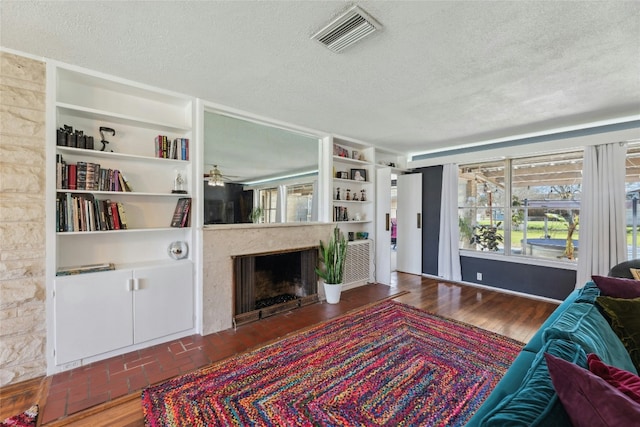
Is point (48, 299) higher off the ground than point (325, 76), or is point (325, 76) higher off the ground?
point (325, 76)

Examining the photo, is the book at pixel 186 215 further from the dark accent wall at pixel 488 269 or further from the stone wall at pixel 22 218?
the dark accent wall at pixel 488 269

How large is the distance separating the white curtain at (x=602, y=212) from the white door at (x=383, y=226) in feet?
8.18

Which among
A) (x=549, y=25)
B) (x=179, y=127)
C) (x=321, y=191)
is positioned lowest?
(x=321, y=191)

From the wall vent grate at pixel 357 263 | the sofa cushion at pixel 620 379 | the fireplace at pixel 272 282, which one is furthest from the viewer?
the wall vent grate at pixel 357 263

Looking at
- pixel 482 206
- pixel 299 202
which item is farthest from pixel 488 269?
pixel 299 202

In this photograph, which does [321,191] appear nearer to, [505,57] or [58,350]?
[505,57]

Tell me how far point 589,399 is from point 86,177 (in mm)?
3172

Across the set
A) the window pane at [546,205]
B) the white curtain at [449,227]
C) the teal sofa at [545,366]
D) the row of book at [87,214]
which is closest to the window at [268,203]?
the row of book at [87,214]

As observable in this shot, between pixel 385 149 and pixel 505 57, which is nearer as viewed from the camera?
pixel 505 57

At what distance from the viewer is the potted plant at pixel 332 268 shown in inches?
147

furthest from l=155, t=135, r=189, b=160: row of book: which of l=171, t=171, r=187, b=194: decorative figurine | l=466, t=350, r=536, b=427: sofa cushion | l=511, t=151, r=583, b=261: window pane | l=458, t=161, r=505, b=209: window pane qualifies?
l=511, t=151, r=583, b=261: window pane

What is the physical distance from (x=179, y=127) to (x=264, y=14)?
157 cm

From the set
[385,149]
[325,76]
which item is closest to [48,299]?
[325,76]

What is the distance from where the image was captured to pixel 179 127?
2.73 meters
